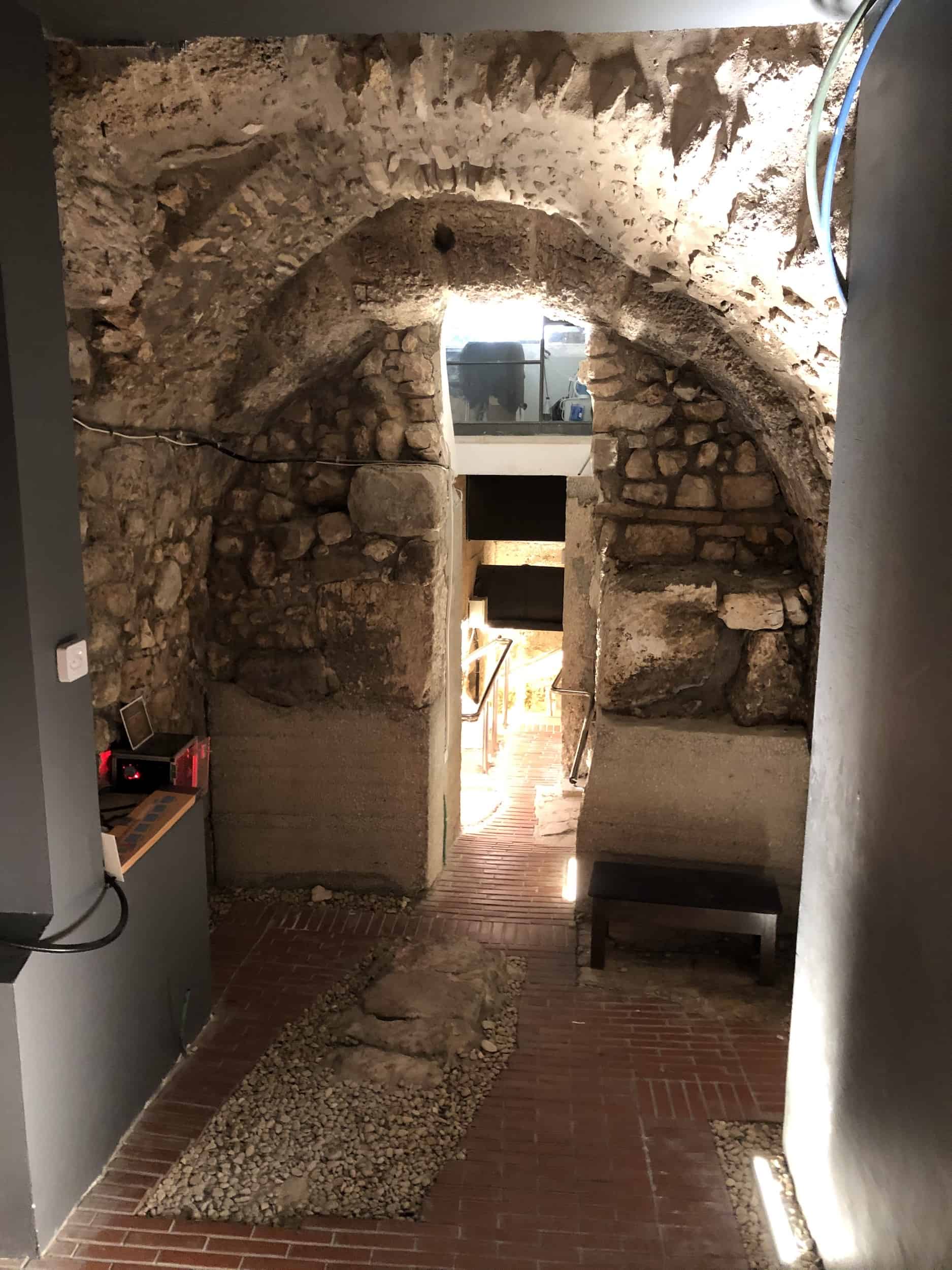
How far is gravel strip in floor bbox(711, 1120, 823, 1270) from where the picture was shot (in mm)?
2541

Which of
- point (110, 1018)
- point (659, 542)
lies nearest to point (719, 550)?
point (659, 542)

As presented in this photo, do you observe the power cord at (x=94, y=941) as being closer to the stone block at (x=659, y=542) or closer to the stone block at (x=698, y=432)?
the stone block at (x=659, y=542)

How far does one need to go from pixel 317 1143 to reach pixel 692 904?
6.24ft

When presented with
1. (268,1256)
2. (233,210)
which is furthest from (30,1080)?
(233,210)

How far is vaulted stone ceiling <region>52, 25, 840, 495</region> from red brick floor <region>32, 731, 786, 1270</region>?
7.97 ft

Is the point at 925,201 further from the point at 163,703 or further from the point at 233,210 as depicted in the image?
the point at 163,703

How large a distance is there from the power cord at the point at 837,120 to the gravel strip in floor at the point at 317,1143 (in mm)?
2943

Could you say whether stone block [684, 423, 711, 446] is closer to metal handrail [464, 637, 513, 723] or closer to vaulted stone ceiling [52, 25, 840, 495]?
vaulted stone ceiling [52, 25, 840, 495]

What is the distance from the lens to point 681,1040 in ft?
12.1

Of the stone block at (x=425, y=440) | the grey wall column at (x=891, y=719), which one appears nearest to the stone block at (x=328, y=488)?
the stone block at (x=425, y=440)

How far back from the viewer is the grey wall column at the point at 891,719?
1711mm

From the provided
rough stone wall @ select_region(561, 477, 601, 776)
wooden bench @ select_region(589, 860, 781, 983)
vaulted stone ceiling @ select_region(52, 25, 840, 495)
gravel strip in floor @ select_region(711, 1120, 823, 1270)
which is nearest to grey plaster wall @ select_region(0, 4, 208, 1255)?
vaulted stone ceiling @ select_region(52, 25, 840, 495)

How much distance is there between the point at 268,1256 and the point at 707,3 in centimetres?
344

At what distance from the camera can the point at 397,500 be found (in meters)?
4.52
